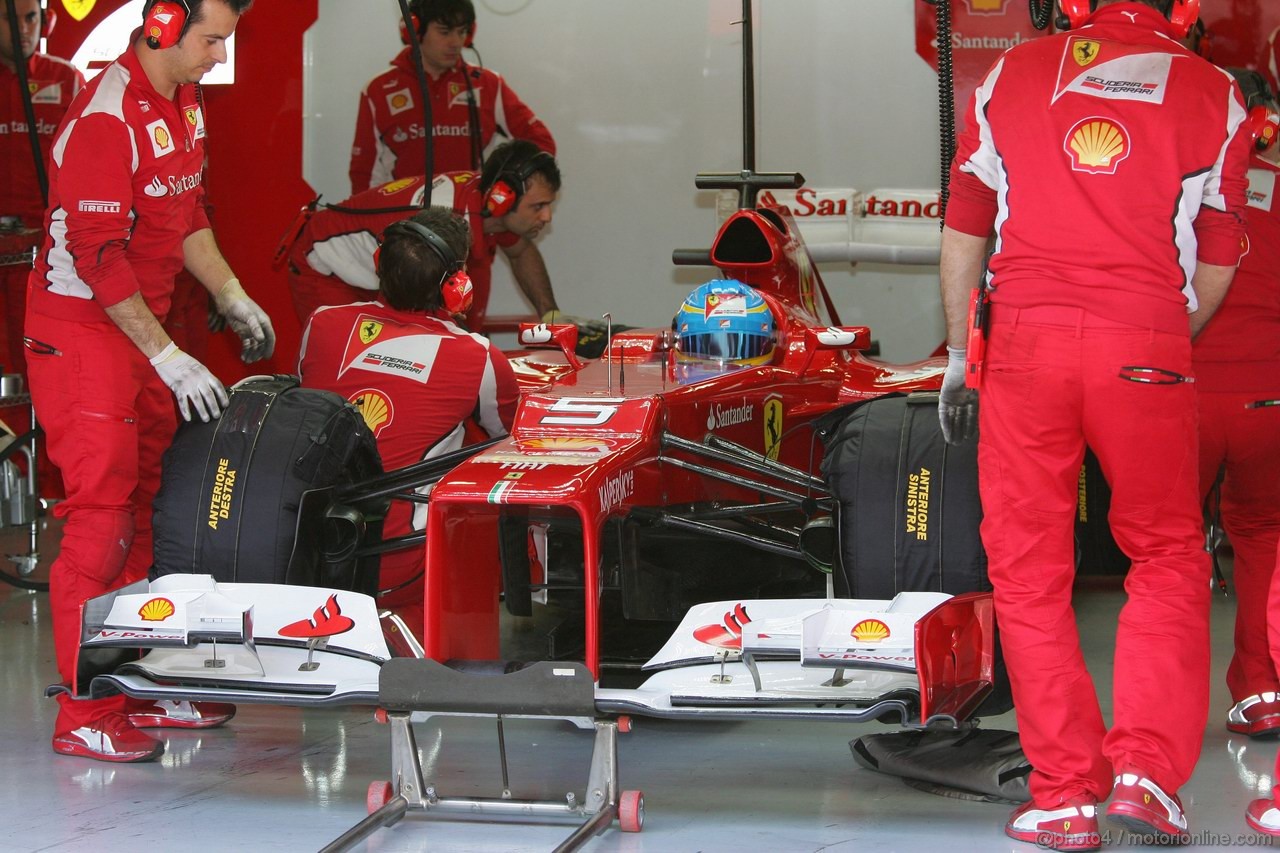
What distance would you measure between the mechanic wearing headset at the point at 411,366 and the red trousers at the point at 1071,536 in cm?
170

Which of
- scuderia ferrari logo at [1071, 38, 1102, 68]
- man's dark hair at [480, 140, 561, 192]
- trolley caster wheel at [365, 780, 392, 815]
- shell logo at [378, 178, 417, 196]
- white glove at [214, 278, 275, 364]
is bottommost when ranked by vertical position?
trolley caster wheel at [365, 780, 392, 815]

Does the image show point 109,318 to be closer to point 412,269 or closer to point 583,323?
point 412,269

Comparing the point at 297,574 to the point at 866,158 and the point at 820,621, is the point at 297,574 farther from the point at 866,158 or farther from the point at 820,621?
the point at 866,158

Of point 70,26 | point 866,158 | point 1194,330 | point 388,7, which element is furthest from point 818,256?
point 1194,330

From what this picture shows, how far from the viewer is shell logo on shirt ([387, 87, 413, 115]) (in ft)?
25.5

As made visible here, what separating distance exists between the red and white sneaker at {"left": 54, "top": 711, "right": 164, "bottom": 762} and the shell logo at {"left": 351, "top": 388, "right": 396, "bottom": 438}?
3.34ft

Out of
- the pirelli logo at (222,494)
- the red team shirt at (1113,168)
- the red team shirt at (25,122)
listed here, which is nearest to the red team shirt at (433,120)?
the red team shirt at (25,122)

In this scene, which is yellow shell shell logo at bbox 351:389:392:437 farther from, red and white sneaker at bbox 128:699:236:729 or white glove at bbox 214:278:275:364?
red and white sneaker at bbox 128:699:236:729

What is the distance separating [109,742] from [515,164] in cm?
334

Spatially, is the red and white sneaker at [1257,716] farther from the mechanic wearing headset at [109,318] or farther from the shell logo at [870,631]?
the mechanic wearing headset at [109,318]

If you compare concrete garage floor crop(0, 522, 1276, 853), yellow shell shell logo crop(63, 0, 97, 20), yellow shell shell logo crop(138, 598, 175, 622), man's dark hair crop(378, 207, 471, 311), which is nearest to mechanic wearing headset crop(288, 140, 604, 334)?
man's dark hair crop(378, 207, 471, 311)

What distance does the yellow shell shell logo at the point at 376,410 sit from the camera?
4434mm

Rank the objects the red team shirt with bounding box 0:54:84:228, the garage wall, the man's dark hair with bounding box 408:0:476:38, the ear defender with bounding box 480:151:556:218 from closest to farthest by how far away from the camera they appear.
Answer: the ear defender with bounding box 480:151:556:218 → the red team shirt with bounding box 0:54:84:228 → the man's dark hair with bounding box 408:0:476:38 → the garage wall

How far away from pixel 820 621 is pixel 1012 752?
698 millimetres
